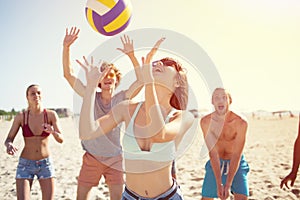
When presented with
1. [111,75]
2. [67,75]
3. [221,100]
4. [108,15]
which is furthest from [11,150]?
[221,100]

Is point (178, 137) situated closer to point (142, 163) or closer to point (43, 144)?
point (142, 163)

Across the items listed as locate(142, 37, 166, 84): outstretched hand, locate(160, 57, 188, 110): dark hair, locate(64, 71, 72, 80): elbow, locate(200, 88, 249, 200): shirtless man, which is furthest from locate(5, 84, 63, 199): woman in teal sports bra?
locate(142, 37, 166, 84): outstretched hand

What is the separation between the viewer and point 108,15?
3.83 meters

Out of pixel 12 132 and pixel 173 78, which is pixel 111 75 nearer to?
pixel 12 132

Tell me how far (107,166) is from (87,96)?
2057 millimetres

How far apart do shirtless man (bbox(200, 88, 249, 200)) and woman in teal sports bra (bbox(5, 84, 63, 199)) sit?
165 cm

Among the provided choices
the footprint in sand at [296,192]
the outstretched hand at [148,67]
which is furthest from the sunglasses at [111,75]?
the footprint in sand at [296,192]

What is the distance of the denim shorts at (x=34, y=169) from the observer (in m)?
4.09

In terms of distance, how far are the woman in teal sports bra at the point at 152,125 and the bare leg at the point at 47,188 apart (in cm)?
192

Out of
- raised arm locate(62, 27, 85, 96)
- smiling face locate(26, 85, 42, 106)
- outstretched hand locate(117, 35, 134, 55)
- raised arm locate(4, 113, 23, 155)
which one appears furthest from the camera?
smiling face locate(26, 85, 42, 106)

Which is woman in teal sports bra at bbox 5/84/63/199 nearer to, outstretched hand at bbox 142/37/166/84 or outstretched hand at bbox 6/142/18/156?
outstretched hand at bbox 6/142/18/156

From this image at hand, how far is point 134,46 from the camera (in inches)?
87.6

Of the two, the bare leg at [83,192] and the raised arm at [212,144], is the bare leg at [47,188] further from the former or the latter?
the raised arm at [212,144]

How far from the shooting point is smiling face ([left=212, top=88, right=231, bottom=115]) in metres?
3.91
